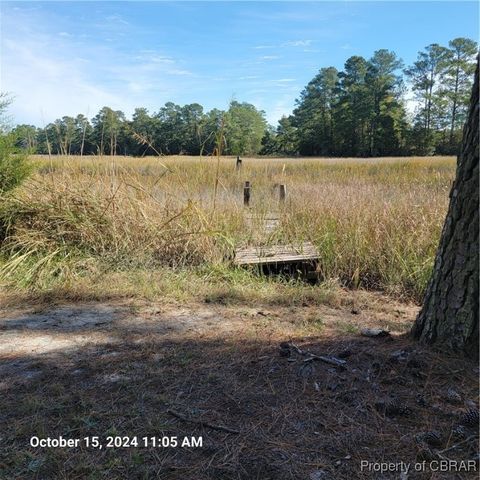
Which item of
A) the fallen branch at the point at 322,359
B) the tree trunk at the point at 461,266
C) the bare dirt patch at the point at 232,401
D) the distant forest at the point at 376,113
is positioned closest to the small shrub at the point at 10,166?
the bare dirt patch at the point at 232,401

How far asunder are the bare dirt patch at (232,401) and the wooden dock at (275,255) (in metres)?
1.69

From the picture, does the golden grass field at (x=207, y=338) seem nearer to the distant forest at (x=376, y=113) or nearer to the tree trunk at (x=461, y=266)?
the tree trunk at (x=461, y=266)

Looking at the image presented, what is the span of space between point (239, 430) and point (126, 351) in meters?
1.08

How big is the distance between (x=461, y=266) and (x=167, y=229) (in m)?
3.54

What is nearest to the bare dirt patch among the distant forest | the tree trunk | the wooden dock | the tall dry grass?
the tree trunk

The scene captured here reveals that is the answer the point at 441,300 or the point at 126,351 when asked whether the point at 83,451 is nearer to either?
the point at 126,351

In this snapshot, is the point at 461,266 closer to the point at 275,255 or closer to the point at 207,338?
the point at 207,338

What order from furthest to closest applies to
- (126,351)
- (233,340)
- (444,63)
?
(444,63), (233,340), (126,351)

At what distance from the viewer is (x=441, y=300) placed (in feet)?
7.46

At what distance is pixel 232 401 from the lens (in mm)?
2000

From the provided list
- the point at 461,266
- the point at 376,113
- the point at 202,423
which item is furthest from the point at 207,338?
the point at 376,113

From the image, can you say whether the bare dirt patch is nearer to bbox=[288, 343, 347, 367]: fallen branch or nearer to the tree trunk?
bbox=[288, 343, 347, 367]: fallen branch

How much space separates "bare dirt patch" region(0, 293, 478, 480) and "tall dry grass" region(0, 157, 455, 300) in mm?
1594

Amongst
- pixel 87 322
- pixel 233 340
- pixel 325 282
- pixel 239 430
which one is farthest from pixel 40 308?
pixel 325 282
